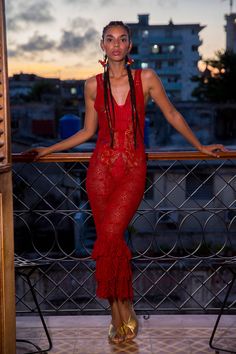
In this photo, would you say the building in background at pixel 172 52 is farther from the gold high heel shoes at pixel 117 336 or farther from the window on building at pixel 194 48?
the gold high heel shoes at pixel 117 336

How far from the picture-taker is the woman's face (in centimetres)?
295

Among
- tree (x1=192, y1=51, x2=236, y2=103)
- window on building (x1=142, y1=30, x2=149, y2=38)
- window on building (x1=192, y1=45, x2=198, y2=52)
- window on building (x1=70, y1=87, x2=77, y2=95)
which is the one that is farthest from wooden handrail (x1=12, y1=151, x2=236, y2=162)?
window on building (x1=192, y1=45, x2=198, y2=52)

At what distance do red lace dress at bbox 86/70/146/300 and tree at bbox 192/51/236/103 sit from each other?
40.5 meters

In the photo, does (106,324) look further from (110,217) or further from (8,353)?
(8,353)

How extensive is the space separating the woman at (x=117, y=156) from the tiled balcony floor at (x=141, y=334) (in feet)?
1.02

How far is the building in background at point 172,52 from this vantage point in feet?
193

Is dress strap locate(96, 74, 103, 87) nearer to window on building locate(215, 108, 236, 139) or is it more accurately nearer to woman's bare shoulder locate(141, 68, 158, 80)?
woman's bare shoulder locate(141, 68, 158, 80)

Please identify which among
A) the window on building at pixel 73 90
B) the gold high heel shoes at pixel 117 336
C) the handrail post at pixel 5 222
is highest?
the window on building at pixel 73 90

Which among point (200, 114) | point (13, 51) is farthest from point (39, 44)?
point (200, 114)

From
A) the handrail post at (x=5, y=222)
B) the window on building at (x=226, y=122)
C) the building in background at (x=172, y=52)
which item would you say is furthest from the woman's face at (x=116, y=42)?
the building in background at (x=172, y=52)

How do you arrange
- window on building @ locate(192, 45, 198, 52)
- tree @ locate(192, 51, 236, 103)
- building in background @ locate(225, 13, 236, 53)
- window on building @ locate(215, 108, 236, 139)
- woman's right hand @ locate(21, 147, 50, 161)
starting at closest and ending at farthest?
1. woman's right hand @ locate(21, 147, 50, 161)
2. window on building @ locate(215, 108, 236, 139)
3. tree @ locate(192, 51, 236, 103)
4. building in background @ locate(225, 13, 236, 53)
5. window on building @ locate(192, 45, 198, 52)

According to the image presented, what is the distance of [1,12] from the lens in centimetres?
208

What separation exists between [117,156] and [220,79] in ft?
137

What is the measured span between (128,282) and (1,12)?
1611 mm
